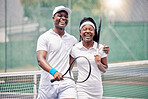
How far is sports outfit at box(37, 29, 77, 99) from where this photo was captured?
3.05m

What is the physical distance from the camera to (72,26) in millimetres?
10859

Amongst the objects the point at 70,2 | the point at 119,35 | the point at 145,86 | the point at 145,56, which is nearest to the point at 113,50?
the point at 119,35

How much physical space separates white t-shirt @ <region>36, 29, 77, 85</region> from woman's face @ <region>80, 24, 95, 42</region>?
26 centimetres

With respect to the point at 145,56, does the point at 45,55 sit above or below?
above

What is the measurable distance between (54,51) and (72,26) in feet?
25.7

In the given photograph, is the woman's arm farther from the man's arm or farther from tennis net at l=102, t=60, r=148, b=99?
tennis net at l=102, t=60, r=148, b=99

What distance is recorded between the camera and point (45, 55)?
3053 mm

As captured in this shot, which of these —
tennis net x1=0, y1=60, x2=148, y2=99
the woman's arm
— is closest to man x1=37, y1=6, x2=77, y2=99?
the woman's arm

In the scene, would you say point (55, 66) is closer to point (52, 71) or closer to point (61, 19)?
point (52, 71)

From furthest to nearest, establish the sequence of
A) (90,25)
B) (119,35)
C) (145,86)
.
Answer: (119,35) < (145,86) < (90,25)

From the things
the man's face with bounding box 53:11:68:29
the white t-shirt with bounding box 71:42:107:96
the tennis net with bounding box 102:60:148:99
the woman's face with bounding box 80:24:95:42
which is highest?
the man's face with bounding box 53:11:68:29

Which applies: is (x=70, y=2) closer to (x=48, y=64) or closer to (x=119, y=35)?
(x=119, y=35)

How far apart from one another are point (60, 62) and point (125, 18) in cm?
934

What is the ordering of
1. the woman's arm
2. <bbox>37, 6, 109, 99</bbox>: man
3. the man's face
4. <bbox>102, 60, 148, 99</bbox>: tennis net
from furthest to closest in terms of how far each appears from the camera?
1. <bbox>102, 60, 148, 99</bbox>: tennis net
2. the man's face
3. <bbox>37, 6, 109, 99</bbox>: man
4. the woman's arm
